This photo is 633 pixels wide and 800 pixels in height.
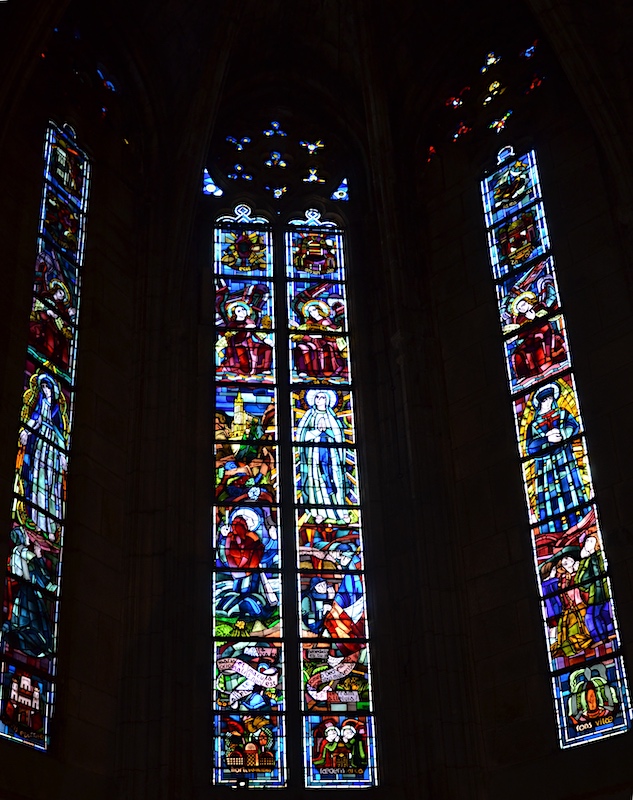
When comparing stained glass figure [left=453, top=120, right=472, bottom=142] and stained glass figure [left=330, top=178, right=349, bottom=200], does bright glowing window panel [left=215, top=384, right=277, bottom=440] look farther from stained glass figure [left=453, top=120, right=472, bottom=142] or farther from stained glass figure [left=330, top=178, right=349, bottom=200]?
stained glass figure [left=453, top=120, right=472, bottom=142]

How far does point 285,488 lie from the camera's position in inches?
513

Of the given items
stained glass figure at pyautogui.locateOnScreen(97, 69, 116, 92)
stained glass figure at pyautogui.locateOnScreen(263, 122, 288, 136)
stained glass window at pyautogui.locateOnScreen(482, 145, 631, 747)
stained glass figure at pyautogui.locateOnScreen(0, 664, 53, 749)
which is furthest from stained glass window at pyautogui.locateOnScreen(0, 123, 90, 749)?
stained glass window at pyautogui.locateOnScreen(482, 145, 631, 747)

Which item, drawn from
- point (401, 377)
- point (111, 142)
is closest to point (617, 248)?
point (401, 377)

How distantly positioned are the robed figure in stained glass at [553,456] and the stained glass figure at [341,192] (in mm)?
3870

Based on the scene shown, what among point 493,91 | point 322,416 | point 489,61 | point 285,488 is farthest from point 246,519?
point 489,61

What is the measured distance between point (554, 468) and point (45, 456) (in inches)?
183

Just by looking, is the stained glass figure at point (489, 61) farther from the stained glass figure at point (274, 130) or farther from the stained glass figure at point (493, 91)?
the stained glass figure at point (274, 130)

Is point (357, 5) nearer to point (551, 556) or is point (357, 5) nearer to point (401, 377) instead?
point (401, 377)

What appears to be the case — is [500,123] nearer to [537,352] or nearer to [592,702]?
[537,352]

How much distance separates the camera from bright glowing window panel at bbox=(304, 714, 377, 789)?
11508 mm

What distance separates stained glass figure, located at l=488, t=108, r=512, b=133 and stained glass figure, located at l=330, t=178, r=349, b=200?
5.90 feet

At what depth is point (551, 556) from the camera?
1193cm

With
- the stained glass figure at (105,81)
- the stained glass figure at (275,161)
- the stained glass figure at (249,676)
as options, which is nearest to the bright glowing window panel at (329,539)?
the stained glass figure at (249,676)

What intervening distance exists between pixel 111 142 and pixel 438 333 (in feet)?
13.7
